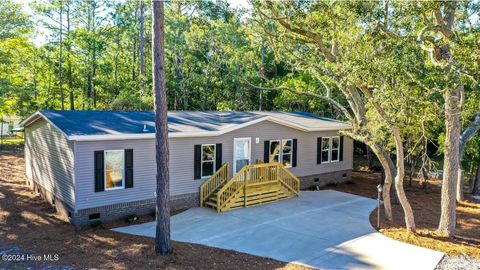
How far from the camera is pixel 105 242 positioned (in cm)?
959

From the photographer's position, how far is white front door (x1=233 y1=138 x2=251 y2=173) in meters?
14.3

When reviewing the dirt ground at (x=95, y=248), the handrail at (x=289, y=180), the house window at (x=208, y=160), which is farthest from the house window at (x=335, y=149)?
the dirt ground at (x=95, y=248)

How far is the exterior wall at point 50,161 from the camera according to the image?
36.9 feet

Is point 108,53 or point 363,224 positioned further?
point 108,53

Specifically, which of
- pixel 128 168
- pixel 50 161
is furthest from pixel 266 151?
pixel 50 161

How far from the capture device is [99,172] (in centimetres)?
1119

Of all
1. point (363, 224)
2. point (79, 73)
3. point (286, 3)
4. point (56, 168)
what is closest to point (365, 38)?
point (286, 3)

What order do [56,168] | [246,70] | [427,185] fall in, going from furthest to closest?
[246,70]
[427,185]
[56,168]

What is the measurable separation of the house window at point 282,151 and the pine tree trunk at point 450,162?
261 inches

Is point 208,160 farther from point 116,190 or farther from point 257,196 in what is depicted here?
point 116,190

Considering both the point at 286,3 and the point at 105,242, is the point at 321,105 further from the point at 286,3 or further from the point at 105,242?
the point at 105,242

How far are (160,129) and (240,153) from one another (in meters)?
6.47

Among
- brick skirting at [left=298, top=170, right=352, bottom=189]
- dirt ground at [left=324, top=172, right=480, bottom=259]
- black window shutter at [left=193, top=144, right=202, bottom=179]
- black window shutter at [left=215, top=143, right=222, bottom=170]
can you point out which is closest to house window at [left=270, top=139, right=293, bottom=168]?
brick skirting at [left=298, top=170, right=352, bottom=189]

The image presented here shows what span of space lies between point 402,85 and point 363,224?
458 cm
